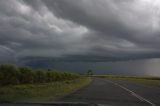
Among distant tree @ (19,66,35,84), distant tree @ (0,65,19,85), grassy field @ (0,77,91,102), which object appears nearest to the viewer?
grassy field @ (0,77,91,102)

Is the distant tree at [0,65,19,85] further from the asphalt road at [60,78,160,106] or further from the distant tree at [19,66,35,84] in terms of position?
the asphalt road at [60,78,160,106]

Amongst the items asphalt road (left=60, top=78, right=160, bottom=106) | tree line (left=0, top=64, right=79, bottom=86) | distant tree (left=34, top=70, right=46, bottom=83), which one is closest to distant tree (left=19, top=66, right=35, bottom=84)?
tree line (left=0, top=64, right=79, bottom=86)

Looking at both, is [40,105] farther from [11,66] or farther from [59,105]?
[11,66]

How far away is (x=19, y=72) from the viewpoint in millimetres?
34406

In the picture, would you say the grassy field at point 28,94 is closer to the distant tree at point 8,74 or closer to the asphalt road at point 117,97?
the asphalt road at point 117,97

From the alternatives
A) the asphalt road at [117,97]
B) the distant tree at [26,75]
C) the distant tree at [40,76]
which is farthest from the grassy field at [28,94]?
the distant tree at [40,76]

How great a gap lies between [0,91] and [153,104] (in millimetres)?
11246

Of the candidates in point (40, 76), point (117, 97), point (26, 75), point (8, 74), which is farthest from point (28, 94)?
point (40, 76)

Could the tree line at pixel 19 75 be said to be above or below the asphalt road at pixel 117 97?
above

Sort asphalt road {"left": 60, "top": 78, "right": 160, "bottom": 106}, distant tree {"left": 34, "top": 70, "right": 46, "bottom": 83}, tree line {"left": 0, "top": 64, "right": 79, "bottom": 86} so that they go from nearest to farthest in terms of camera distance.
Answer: asphalt road {"left": 60, "top": 78, "right": 160, "bottom": 106} < tree line {"left": 0, "top": 64, "right": 79, "bottom": 86} < distant tree {"left": 34, "top": 70, "right": 46, "bottom": 83}

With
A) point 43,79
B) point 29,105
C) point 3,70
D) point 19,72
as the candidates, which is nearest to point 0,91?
point 3,70

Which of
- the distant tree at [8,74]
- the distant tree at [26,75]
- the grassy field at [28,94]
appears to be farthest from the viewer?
the distant tree at [26,75]

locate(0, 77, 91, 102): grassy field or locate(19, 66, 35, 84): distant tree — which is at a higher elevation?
locate(19, 66, 35, 84): distant tree

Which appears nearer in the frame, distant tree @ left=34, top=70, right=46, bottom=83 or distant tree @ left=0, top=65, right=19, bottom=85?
distant tree @ left=0, top=65, right=19, bottom=85
